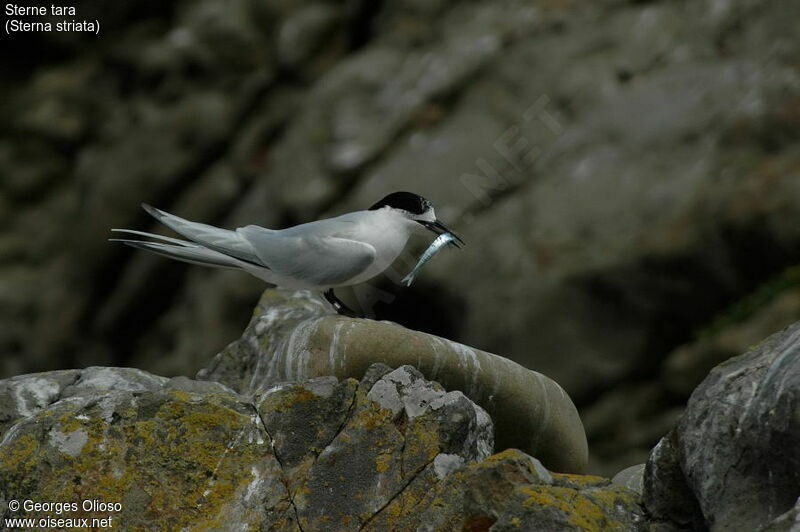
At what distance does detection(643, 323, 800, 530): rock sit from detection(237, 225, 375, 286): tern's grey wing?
7.69ft

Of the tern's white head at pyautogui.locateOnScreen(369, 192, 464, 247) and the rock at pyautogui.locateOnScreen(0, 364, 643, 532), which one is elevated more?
the tern's white head at pyautogui.locateOnScreen(369, 192, 464, 247)

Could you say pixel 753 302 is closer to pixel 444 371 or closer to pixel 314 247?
pixel 314 247

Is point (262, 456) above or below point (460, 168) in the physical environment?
below

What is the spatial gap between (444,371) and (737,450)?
1.64m

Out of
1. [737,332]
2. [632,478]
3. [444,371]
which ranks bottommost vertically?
[737,332]

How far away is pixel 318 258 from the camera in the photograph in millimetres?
5699

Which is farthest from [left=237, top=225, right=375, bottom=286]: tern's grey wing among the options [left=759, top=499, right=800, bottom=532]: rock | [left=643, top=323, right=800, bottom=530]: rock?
[left=759, top=499, right=800, bottom=532]: rock

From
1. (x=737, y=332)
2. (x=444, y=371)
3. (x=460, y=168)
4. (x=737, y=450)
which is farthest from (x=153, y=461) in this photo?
(x=460, y=168)

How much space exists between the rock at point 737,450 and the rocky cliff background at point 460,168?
4.78 meters

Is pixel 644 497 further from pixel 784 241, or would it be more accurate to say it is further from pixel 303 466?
pixel 784 241

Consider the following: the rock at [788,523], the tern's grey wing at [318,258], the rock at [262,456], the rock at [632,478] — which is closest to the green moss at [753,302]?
the rock at [632,478]

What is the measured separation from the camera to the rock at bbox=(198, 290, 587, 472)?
464 centimetres

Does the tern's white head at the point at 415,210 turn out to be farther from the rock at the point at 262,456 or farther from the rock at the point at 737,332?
the rock at the point at 737,332

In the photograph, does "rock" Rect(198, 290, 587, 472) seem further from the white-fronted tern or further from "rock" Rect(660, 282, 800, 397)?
"rock" Rect(660, 282, 800, 397)
